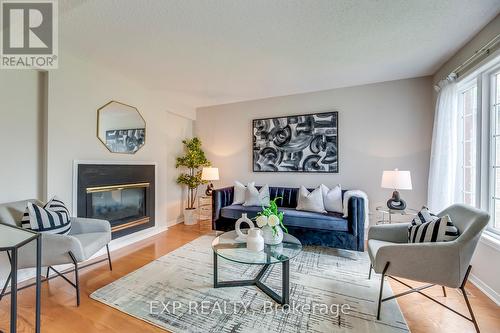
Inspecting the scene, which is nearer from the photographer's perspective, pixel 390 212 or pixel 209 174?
pixel 390 212

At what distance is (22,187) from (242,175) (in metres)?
3.11

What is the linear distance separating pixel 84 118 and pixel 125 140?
0.61m

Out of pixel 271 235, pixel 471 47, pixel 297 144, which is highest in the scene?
pixel 471 47

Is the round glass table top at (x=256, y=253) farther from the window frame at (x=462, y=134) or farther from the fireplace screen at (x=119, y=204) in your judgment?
the window frame at (x=462, y=134)

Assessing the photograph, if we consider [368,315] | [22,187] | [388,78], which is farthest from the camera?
[388,78]

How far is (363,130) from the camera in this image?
141 inches

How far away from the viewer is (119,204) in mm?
3240

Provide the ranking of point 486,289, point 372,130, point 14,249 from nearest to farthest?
point 14,249 < point 486,289 < point 372,130

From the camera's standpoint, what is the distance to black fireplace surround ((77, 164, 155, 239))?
278 centimetres

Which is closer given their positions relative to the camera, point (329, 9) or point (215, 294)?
point (329, 9)

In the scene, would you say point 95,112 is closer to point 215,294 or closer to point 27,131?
point 27,131

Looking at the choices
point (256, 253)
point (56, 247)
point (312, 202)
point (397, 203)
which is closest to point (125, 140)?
point (56, 247)

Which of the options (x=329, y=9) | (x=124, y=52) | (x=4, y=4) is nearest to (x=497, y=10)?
(x=329, y=9)

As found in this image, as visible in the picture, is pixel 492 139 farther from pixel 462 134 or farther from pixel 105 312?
pixel 105 312
